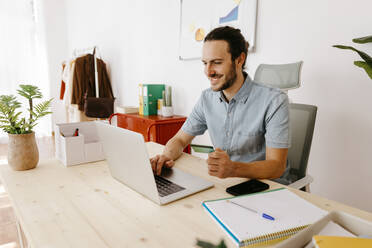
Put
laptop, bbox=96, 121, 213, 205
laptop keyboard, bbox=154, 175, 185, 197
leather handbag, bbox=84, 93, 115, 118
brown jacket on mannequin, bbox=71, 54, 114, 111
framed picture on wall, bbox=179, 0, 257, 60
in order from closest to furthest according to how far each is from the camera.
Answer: laptop, bbox=96, 121, 213, 205 < laptop keyboard, bbox=154, 175, 185, 197 < framed picture on wall, bbox=179, 0, 257, 60 < leather handbag, bbox=84, 93, 115, 118 < brown jacket on mannequin, bbox=71, 54, 114, 111

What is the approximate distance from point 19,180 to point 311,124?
4.29 ft

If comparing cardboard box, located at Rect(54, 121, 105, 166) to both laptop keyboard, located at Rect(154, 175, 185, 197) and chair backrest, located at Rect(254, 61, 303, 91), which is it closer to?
laptop keyboard, located at Rect(154, 175, 185, 197)

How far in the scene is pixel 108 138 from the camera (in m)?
0.93

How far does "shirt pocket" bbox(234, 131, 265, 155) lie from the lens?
51.9 inches

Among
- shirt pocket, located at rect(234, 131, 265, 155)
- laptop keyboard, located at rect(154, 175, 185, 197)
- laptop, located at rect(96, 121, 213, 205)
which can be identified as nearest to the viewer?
laptop, located at rect(96, 121, 213, 205)

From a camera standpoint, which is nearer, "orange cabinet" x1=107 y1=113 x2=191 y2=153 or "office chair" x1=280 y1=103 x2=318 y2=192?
"office chair" x1=280 y1=103 x2=318 y2=192

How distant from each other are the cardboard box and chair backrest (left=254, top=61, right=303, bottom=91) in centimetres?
100

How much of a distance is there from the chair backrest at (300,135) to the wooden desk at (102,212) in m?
0.41

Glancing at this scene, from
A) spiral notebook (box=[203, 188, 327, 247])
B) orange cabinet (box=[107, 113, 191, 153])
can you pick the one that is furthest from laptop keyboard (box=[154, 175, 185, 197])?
orange cabinet (box=[107, 113, 191, 153])

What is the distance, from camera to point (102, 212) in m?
0.78

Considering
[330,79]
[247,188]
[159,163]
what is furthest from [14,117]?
[330,79]

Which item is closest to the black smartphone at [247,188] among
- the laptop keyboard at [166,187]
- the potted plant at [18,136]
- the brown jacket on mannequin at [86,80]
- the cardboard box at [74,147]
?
the laptop keyboard at [166,187]

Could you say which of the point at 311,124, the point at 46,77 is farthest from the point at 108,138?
the point at 46,77

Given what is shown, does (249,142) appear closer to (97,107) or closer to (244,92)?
(244,92)
